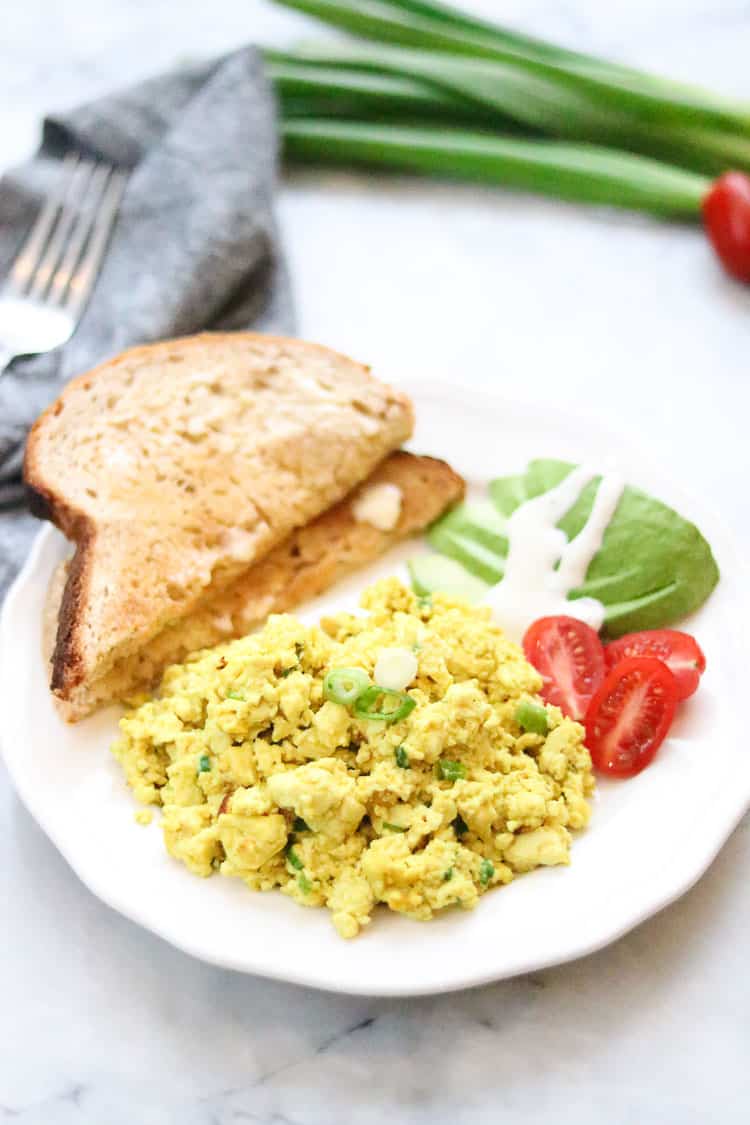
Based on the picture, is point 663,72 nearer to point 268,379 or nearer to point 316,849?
point 268,379

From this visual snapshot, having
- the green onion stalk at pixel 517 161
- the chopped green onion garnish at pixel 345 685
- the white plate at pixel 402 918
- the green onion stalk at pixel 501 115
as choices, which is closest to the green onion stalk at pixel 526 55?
the green onion stalk at pixel 501 115

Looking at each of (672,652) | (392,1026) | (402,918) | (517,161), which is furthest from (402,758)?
(517,161)

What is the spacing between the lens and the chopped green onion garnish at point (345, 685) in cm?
222

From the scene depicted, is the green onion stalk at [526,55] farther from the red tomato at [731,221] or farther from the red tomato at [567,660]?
the red tomato at [567,660]

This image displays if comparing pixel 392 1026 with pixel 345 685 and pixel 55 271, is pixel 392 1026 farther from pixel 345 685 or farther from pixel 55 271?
pixel 55 271

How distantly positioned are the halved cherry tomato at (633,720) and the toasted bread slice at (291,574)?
80 cm

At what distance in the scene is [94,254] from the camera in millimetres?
3537

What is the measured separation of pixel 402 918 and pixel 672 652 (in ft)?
2.74

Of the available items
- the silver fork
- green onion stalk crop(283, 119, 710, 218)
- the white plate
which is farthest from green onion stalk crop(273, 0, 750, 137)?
the white plate

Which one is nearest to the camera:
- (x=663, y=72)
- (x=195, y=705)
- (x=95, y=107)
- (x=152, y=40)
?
(x=195, y=705)

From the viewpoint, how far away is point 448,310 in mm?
3947

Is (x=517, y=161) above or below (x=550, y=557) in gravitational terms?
above

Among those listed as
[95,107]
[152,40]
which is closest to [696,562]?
[95,107]

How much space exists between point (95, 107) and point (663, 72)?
2.22m
